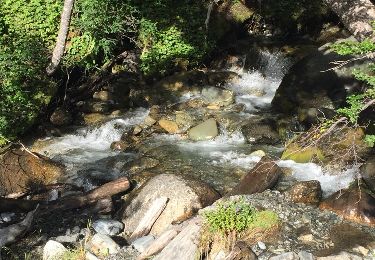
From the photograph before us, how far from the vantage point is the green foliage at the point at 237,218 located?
693 centimetres

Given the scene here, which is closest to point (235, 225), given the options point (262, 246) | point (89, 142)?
point (262, 246)

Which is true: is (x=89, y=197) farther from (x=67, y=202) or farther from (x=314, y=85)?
(x=314, y=85)

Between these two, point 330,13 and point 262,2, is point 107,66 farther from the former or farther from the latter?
point 330,13

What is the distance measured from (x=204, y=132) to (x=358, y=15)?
21.5 ft

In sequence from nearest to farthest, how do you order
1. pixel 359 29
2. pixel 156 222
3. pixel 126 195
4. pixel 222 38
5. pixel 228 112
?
pixel 359 29, pixel 156 222, pixel 126 195, pixel 228 112, pixel 222 38

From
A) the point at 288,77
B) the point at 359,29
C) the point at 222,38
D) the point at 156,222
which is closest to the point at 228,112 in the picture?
the point at 288,77

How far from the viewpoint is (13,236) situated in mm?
8086

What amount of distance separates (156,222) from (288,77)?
7799mm

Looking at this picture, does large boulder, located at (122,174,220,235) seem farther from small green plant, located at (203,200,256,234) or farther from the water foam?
the water foam

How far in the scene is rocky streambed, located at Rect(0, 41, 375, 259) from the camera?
7.36 meters

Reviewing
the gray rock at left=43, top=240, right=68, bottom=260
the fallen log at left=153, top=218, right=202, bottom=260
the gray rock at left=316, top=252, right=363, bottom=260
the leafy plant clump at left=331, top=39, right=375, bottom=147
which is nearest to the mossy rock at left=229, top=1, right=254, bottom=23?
the leafy plant clump at left=331, top=39, right=375, bottom=147

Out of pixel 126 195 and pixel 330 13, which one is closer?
pixel 126 195

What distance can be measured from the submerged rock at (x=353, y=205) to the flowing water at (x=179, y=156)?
0.90m

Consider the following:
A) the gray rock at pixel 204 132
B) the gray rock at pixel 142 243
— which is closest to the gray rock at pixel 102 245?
the gray rock at pixel 142 243
